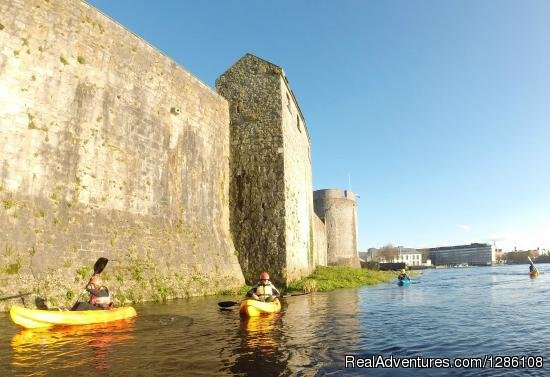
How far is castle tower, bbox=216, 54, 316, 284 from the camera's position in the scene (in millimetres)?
22000

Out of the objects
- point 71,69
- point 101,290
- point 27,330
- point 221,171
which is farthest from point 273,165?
point 27,330

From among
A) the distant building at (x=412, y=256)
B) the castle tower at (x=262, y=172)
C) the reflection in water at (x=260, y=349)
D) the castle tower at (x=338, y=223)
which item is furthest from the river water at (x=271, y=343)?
the distant building at (x=412, y=256)

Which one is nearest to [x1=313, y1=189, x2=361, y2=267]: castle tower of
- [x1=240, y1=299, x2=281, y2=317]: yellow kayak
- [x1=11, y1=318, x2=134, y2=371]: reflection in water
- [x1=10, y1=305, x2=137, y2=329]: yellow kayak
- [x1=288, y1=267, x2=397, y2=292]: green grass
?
[x1=288, y1=267, x2=397, y2=292]: green grass

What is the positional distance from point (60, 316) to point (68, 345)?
6.90ft

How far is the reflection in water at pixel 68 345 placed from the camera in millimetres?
7043

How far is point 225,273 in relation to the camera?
20.4 metres

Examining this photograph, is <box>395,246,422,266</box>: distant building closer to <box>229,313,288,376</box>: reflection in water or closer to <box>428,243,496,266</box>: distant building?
<box>428,243,496,266</box>: distant building

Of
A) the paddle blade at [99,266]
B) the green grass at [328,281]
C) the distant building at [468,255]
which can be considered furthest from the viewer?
the distant building at [468,255]

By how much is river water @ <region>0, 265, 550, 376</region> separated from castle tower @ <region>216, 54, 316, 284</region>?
304 inches

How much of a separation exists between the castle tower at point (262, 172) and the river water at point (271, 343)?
7.73 m

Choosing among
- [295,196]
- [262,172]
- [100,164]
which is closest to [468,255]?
[295,196]

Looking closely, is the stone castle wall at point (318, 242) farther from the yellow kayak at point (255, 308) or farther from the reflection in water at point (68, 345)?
the reflection in water at point (68, 345)

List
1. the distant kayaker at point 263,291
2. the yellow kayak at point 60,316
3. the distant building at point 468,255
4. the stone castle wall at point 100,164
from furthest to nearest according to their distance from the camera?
the distant building at point 468,255
the distant kayaker at point 263,291
the stone castle wall at point 100,164
the yellow kayak at point 60,316

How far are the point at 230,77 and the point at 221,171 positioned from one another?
6.04 metres
